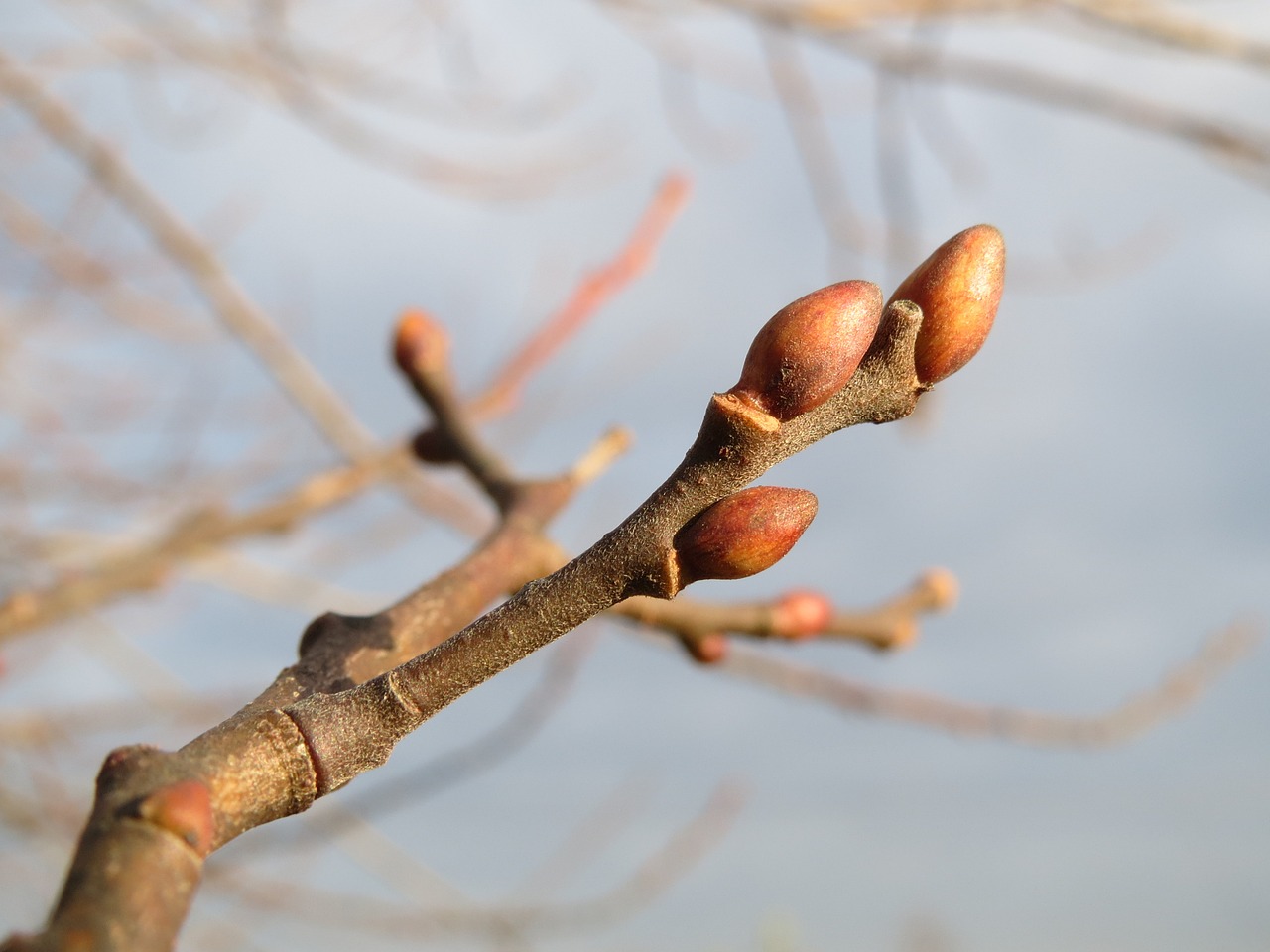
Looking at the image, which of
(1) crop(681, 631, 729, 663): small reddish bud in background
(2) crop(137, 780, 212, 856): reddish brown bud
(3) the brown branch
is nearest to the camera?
(2) crop(137, 780, 212, 856): reddish brown bud

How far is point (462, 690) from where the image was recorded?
0.49 meters

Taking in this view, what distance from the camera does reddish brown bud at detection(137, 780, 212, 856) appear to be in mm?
428

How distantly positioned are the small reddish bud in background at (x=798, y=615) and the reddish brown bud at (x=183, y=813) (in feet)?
2.06

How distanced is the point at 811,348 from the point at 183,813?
0.31 metres

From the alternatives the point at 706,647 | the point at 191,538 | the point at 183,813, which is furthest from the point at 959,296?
the point at 191,538

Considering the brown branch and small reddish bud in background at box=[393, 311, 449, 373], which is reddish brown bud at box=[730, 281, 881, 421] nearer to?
small reddish bud in background at box=[393, 311, 449, 373]

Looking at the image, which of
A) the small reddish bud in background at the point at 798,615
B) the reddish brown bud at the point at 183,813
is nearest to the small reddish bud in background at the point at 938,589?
the small reddish bud in background at the point at 798,615

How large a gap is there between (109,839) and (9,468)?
2.64 m

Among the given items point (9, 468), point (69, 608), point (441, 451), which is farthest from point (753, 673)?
point (9, 468)

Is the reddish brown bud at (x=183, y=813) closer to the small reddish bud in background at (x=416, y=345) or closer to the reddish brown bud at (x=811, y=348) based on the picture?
the reddish brown bud at (x=811, y=348)

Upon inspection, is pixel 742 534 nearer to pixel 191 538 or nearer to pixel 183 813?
pixel 183 813

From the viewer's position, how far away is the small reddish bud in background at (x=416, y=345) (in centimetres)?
99

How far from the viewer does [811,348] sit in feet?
1.56

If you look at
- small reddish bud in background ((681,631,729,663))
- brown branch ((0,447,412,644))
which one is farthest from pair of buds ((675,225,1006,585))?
brown branch ((0,447,412,644))
